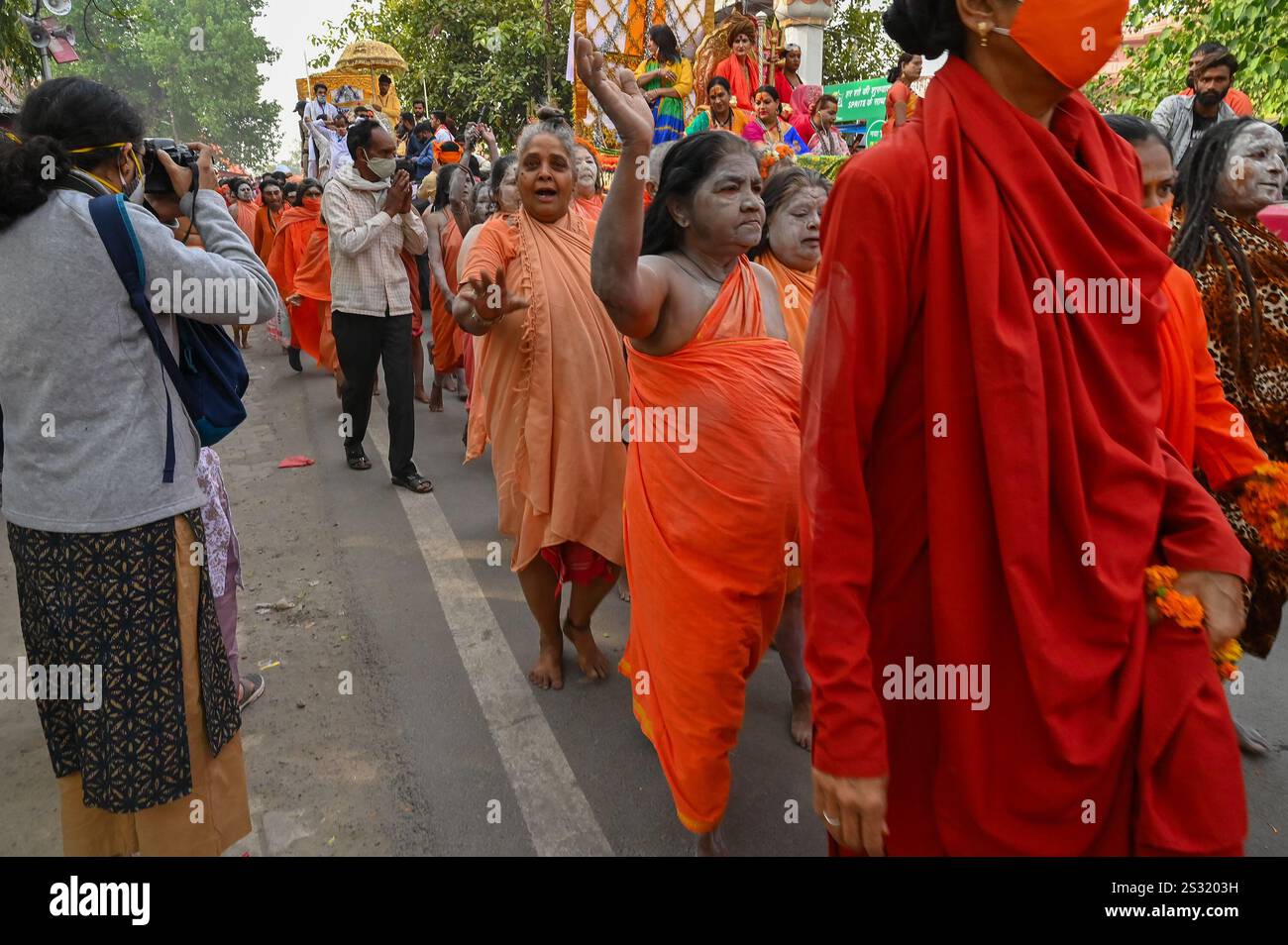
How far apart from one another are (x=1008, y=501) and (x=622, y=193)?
1111 mm

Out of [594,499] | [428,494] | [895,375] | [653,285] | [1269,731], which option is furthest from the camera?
[428,494]

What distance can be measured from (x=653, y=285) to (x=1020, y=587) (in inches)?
52.5

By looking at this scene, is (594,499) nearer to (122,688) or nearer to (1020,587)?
(122,688)

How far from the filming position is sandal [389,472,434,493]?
6.07m

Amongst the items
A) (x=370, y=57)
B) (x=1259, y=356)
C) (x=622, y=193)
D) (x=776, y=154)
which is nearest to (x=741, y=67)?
(x=776, y=154)

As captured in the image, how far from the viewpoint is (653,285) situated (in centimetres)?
238

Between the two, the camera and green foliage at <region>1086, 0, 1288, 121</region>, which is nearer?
the camera

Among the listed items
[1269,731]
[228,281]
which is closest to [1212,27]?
[1269,731]

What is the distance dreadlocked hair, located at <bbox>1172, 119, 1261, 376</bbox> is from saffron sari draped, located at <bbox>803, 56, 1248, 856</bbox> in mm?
1808

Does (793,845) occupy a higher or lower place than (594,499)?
lower

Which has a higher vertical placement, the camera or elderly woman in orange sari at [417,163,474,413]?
the camera

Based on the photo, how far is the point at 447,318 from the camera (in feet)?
24.1

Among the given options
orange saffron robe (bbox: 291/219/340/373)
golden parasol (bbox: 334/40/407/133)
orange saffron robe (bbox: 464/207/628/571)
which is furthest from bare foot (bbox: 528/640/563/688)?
golden parasol (bbox: 334/40/407/133)

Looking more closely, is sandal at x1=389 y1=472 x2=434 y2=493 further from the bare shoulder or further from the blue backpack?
the bare shoulder
